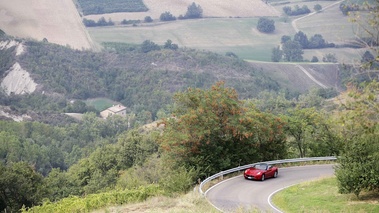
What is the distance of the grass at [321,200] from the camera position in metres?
22.9

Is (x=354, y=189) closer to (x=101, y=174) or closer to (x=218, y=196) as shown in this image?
(x=218, y=196)

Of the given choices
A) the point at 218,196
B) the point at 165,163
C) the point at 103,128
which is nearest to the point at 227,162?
the point at 165,163

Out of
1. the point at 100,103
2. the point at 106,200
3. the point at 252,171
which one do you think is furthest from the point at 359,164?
the point at 100,103

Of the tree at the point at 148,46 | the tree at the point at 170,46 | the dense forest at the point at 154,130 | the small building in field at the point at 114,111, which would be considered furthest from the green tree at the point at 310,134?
the tree at the point at 170,46

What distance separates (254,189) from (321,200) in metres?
6.10

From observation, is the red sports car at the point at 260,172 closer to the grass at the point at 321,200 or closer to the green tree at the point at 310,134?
the grass at the point at 321,200

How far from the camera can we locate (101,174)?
6347 cm

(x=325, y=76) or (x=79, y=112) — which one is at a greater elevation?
(x=79, y=112)

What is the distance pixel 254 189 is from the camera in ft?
100

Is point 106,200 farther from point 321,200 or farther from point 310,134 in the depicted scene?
point 310,134

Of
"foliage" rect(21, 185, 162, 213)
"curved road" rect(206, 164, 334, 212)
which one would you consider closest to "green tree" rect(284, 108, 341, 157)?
"curved road" rect(206, 164, 334, 212)

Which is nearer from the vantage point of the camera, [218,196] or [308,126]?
[218,196]

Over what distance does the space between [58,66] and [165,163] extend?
144m

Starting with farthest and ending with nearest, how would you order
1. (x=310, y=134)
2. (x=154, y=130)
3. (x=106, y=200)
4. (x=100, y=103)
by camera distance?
(x=100, y=103) → (x=154, y=130) → (x=310, y=134) → (x=106, y=200)
